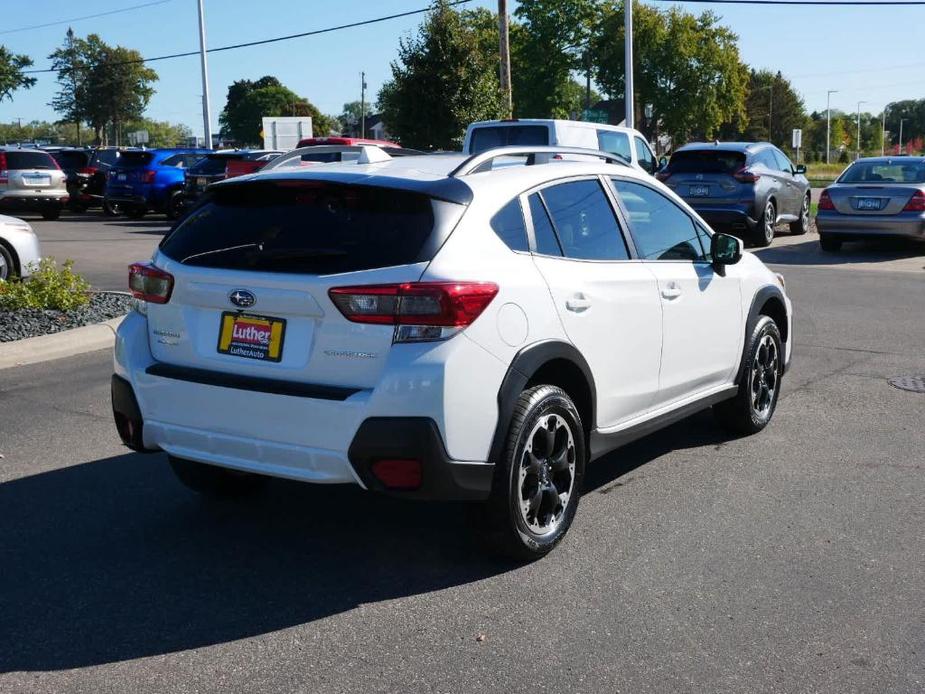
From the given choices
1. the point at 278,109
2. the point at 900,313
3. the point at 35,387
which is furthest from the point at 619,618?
the point at 278,109

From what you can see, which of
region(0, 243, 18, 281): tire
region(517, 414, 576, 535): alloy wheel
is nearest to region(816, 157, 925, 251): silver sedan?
region(0, 243, 18, 281): tire

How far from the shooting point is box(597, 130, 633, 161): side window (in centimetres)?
1811

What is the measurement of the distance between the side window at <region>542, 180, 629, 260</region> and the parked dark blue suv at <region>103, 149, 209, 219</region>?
75.5 feet

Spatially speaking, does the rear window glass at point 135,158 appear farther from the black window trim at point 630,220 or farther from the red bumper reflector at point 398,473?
the red bumper reflector at point 398,473

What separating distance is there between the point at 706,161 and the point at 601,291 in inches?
567

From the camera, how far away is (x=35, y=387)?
8141 millimetres

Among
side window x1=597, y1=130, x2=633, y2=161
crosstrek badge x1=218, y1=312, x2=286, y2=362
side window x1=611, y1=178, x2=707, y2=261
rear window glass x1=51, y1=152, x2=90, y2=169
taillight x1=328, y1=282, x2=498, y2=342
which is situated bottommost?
A: crosstrek badge x1=218, y1=312, x2=286, y2=362

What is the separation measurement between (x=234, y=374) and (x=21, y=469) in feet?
7.48

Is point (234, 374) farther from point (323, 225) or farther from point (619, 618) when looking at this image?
point (619, 618)

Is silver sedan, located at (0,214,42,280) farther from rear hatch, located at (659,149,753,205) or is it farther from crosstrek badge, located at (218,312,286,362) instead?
rear hatch, located at (659,149,753,205)

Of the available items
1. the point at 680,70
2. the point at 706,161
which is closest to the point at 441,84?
the point at 706,161

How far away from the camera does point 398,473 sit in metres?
4.13

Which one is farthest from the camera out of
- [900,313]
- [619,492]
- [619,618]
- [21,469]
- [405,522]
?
[900,313]

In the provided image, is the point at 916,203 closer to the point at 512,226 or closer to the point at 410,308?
the point at 512,226
